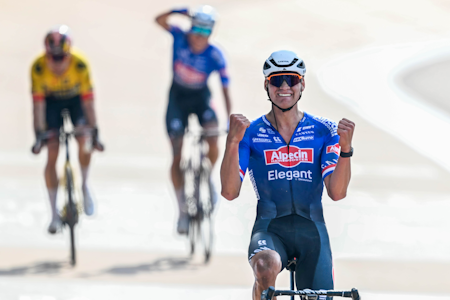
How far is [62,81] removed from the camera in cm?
873

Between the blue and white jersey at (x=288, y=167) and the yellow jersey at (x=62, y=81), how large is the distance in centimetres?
453

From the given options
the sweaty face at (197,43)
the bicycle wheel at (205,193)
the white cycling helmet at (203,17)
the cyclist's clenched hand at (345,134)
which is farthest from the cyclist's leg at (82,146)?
the cyclist's clenched hand at (345,134)

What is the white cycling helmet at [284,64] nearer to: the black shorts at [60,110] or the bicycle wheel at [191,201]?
the bicycle wheel at [191,201]

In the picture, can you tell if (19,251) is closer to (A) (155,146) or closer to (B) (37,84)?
(B) (37,84)

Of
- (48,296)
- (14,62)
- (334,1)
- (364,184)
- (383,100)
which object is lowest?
(48,296)

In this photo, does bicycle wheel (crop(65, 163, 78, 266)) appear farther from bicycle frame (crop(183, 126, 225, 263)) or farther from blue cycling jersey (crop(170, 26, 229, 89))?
blue cycling jersey (crop(170, 26, 229, 89))

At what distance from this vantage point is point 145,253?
888 cm

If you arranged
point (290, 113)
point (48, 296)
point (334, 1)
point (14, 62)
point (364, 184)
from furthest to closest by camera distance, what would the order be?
point (334, 1), point (14, 62), point (364, 184), point (48, 296), point (290, 113)

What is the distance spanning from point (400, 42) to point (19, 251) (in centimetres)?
2339

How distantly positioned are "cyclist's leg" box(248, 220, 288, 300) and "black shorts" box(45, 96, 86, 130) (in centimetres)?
485

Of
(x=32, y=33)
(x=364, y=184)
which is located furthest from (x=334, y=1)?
(x=364, y=184)

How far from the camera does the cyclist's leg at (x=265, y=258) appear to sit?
13.4ft

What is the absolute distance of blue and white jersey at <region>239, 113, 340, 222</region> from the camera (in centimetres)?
446

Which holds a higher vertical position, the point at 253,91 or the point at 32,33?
the point at 32,33
